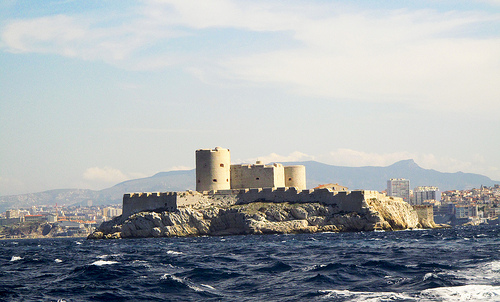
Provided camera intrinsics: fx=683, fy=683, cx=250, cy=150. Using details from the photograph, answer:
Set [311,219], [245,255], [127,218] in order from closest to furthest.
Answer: [245,255]
[311,219]
[127,218]

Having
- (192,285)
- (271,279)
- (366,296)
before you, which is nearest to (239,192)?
(271,279)

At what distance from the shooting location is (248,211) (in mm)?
76812

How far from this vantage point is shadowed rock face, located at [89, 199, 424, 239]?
74.4 meters

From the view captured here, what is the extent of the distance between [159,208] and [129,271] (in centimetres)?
5205

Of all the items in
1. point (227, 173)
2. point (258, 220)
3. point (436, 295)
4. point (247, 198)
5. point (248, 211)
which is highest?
point (227, 173)

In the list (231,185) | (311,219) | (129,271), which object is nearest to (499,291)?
(129,271)

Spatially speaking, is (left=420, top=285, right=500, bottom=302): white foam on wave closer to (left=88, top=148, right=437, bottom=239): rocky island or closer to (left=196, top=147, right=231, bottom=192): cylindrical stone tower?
(left=88, top=148, right=437, bottom=239): rocky island

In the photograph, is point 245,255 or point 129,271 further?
point 245,255

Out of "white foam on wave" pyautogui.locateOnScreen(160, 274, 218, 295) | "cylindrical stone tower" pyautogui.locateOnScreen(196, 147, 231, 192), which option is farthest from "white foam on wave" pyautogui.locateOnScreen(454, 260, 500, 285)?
"cylindrical stone tower" pyautogui.locateOnScreen(196, 147, 231, 192)

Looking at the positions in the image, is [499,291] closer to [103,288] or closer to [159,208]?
[103,288]

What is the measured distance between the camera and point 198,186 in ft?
283

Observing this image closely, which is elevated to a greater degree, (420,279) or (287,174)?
(287,174)

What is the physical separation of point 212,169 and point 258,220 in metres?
12.5

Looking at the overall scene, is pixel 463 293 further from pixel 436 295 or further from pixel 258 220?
pixel 258 220
